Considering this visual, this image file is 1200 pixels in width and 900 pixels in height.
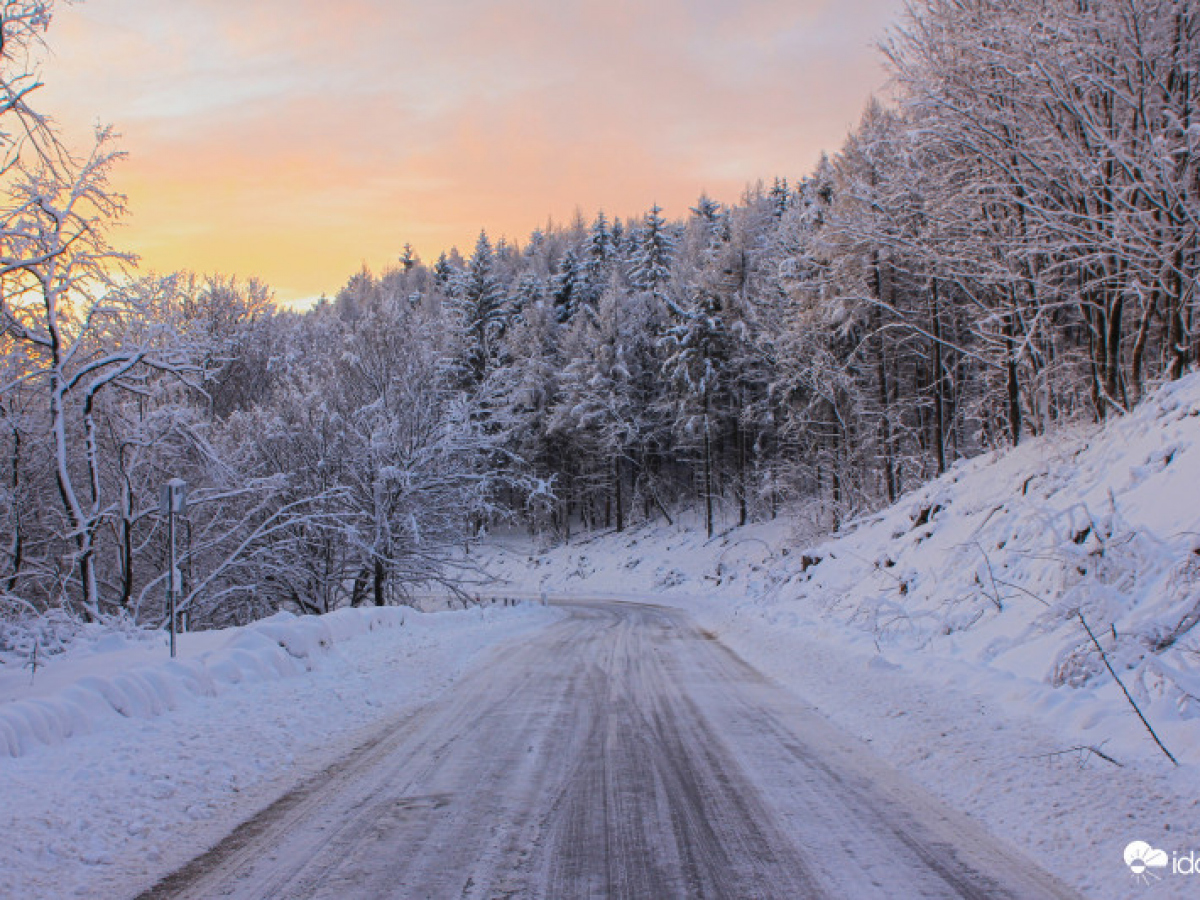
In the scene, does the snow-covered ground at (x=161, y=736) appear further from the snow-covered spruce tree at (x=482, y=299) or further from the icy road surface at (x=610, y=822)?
the snow-covered spruce tree at (x=482, y=299)

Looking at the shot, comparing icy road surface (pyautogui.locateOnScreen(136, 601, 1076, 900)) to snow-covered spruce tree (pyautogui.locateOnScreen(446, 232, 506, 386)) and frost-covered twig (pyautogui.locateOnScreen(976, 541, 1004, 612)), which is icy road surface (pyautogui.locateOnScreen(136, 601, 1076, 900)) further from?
snow-covered spruce tree (pyautogui.locateOnScreen(446, 232, 506, 386))

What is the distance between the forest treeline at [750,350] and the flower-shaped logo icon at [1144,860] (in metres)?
8.90

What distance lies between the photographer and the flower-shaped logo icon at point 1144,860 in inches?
140

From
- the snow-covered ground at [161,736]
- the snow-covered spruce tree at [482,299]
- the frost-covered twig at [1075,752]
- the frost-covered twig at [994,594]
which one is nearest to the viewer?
the snow-covered ground at [161,736]

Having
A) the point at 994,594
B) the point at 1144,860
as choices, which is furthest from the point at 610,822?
the point at 994,594

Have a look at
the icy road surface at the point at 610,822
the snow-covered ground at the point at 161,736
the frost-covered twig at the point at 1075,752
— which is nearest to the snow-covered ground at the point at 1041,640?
the frost-covered twig at the point at 1075,752

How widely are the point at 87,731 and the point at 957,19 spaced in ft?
51.2

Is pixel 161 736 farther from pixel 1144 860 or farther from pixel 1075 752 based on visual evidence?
pixel 1075 752

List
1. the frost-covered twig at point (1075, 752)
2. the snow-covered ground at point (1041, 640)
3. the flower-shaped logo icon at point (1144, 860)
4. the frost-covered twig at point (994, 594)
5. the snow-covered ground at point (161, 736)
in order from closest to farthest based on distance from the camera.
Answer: the flower-shaped logo icon at point (1144, 860)
the snow-covered ground at point (161, 736)
the snow-covered ground at point (1041, 640)
the frost-covered twig at point (1075, 752)
the frost-covered twig at point (994, 594)

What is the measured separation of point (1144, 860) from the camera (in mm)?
3695

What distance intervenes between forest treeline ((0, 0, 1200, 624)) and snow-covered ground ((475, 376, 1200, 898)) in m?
2.59

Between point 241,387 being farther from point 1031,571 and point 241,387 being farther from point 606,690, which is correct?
point 1031,571

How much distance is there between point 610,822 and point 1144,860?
2780mm

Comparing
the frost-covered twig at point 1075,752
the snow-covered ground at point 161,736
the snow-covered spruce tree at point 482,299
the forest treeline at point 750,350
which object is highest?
the snow-covered spruce tree at point 482,299
